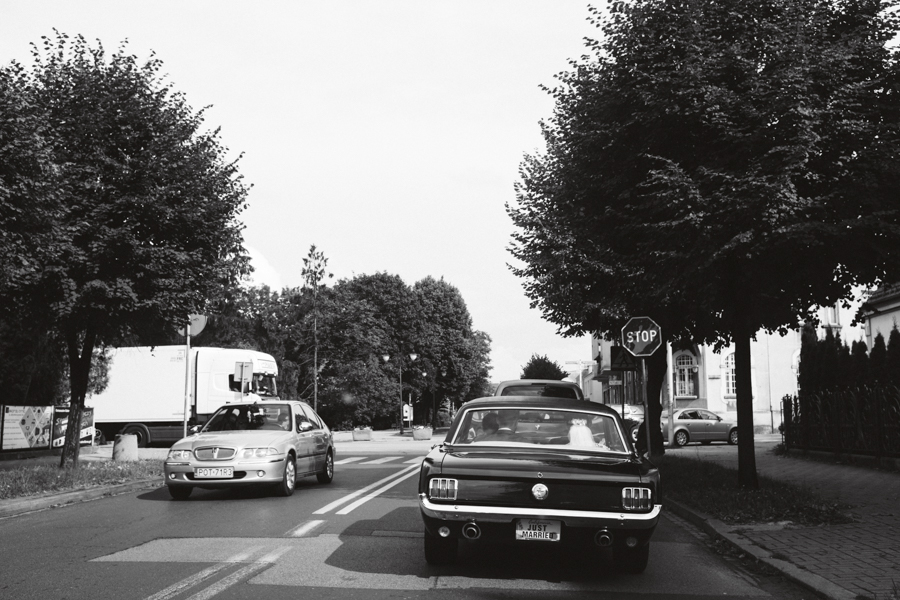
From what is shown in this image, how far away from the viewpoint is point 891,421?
16609mm

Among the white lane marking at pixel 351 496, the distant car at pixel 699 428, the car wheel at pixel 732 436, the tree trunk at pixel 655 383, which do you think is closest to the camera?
→ the white lane marking at pixel 351 496

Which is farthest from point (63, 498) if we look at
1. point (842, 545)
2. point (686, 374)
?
point (686, 374)

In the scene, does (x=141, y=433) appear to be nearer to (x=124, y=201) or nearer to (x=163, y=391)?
(x=163, y=391)

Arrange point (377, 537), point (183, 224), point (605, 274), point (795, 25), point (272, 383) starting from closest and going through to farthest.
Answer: point (377, 537), point (795, 25), point (183, 224), point (605, 274), point (272, 383)

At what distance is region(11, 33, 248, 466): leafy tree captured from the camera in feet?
49.7

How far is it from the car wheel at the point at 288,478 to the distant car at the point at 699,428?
76.9 feet

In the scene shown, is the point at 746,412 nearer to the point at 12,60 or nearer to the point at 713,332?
the point at 713,332

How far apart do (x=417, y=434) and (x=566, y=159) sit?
102 feet

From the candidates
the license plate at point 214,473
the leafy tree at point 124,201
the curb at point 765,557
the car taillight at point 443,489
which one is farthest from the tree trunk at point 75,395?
the car taillight at point 443,489

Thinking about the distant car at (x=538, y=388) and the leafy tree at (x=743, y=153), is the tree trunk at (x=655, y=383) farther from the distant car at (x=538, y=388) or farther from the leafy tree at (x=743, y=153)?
the leafy tree at (x=743, y=153)

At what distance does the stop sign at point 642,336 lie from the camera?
15.0m

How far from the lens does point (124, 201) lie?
1524 centimetres

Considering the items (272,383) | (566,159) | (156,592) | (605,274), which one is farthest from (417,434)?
(156,592)

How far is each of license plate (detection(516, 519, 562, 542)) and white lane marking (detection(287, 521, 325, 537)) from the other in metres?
3.23
